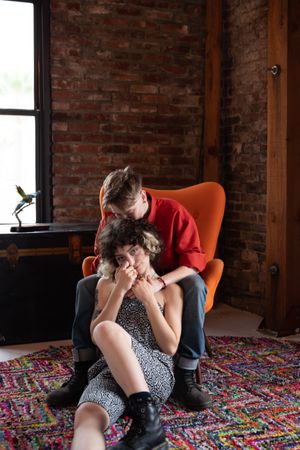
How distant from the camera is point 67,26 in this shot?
16.0 feet

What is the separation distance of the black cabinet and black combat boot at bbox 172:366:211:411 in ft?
4.55

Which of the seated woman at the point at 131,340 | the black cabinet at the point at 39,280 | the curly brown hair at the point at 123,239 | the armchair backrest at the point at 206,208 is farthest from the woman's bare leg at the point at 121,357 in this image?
the black cabinet at the point at 39,280

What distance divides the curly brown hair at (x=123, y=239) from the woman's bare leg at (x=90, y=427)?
0.64m

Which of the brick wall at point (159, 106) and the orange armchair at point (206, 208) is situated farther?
the brick wall at point (159, 106)

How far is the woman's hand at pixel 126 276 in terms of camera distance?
2.67 meters

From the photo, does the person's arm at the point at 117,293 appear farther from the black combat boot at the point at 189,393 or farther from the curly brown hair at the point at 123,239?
the black combat boot at the point at 189,393

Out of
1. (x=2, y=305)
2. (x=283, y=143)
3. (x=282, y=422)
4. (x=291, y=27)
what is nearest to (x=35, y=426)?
(x=282, y=422)

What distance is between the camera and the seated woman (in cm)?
232

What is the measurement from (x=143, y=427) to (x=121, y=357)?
10.2 inches

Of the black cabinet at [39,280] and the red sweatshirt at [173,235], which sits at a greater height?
the red sweatshirt at [173,235]

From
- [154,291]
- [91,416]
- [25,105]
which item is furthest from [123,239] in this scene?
[25,105]

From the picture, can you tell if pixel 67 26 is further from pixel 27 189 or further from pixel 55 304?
pixel 55 304

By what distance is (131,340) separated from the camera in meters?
2.55

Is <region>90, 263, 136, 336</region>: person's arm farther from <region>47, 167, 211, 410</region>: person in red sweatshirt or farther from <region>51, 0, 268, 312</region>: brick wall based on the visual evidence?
<region>51, 0, 268, 312</region>: brick wall
